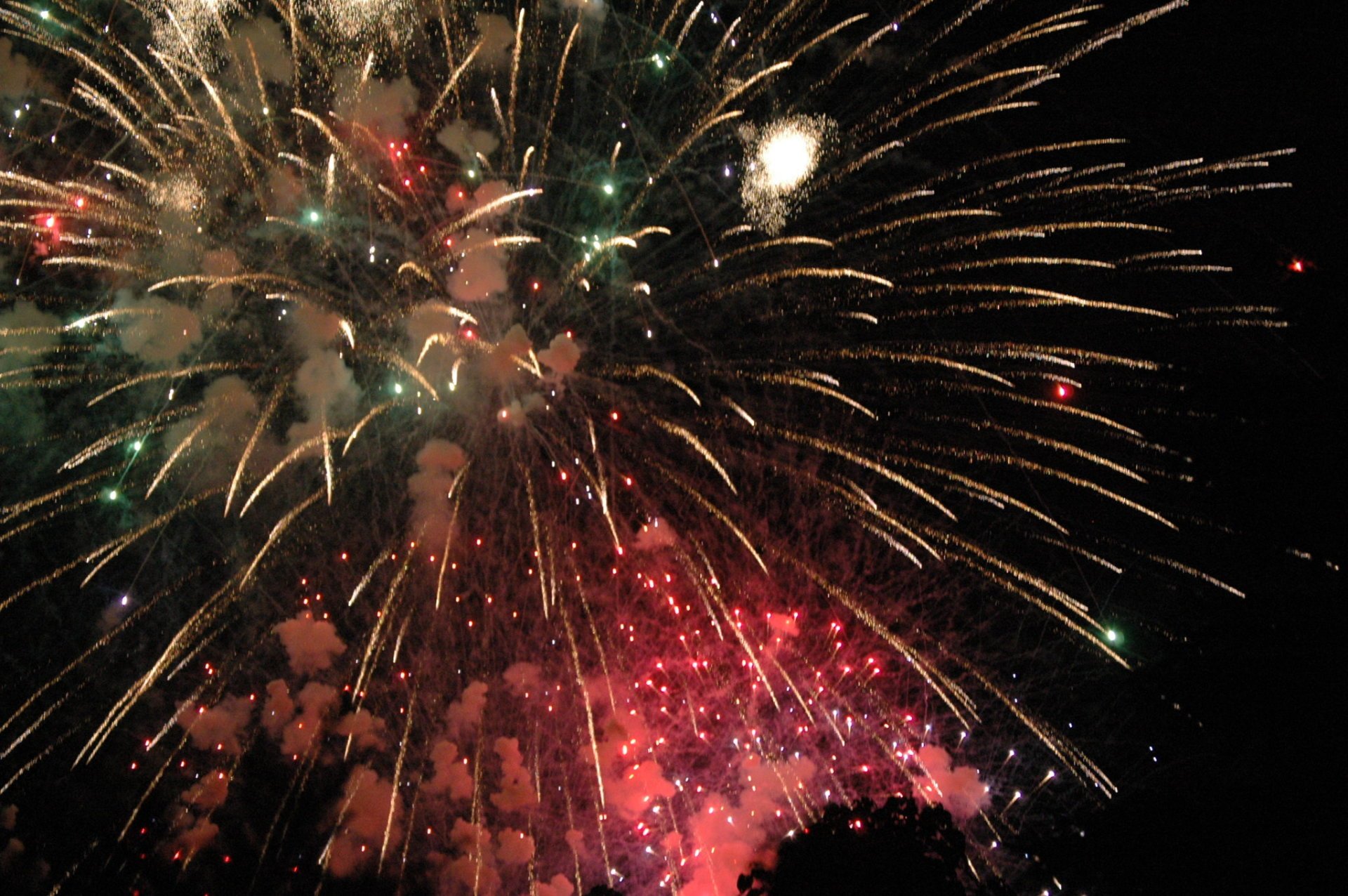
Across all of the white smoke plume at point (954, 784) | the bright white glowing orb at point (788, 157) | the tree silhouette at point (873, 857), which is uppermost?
the bright white glowing orb at point (788, 157)

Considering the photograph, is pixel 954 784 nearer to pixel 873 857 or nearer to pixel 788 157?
pixel 873 857

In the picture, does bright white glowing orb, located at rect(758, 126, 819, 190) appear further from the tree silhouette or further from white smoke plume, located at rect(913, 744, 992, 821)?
white smoke plume, located at rect(913, 744, 992, 821)

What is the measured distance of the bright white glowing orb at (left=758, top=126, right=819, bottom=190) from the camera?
7855mm

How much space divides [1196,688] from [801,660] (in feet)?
13.9

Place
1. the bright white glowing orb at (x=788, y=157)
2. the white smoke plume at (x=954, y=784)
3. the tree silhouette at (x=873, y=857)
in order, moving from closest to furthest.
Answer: the tree silhouette at (x=873, y=857) < the bright white glowing orb at (x=788, y=157) < the white smoke plume at (x=954, y=784)

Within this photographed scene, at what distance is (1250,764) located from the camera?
512 cm

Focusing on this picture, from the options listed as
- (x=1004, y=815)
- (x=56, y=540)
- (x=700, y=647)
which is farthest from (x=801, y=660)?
(x=56, y=540)

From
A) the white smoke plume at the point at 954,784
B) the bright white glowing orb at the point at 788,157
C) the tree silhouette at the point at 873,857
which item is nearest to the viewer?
the tree silhouette at the point at 873,857

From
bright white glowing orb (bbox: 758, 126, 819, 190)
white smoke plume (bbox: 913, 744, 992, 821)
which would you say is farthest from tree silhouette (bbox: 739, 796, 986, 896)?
bright white glowing orb (bbox: 758, 126, 819, 190)

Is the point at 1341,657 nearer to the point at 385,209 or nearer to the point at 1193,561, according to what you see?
the point at 1193,561

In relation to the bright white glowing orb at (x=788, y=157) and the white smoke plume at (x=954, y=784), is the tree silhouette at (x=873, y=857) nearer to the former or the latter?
the white smoke plume at (x=954, y=784)

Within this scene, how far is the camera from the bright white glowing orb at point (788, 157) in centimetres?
786

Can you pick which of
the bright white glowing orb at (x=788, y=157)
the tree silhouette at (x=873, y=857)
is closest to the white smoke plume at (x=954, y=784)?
the tree silhouette at (x=873, y=857)

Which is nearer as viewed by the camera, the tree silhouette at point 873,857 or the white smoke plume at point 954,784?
the tree silhouette at point 873,857
